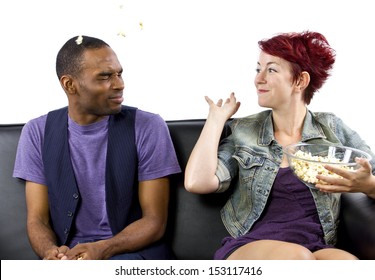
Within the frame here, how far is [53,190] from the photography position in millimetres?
2219

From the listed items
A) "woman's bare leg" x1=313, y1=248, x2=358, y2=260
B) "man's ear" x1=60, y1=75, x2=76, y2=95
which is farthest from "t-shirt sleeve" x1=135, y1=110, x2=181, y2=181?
"woman's bare leg" x1=313, y1=248, x2=358, y2=260

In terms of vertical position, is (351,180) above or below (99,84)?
below

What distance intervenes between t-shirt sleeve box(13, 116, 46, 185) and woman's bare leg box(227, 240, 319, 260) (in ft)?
2.55

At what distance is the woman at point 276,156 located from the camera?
6.81 feet

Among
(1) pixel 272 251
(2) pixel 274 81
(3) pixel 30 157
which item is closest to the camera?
(1) pixel 272 251

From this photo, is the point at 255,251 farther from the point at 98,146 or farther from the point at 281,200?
the point at 98,146

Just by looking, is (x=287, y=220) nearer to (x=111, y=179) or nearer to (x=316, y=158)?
(x=316, y=158)

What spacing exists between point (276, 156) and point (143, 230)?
20.8 inches

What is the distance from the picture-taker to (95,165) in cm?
221

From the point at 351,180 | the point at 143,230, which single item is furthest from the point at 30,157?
the point at 351,180

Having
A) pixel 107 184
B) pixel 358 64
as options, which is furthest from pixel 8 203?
pixel 358 64

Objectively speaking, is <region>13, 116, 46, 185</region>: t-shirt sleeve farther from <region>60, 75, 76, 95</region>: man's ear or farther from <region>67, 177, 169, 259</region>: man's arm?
<region>67, 177, 169, 259</region>: man's arm

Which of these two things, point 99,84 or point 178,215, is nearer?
point 99,84

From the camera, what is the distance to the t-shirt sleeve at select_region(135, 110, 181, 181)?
2189 millimetres
